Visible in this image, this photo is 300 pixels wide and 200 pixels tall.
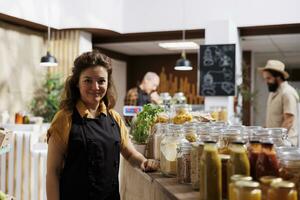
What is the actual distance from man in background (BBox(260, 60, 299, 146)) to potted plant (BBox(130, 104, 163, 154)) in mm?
2410

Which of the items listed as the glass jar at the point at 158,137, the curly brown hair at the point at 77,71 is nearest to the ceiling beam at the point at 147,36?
the glass jar at the point at 158,137

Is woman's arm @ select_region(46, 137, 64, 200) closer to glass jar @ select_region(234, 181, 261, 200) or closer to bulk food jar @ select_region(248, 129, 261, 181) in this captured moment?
bulk food jar @ select_region(248, 129, 261, 181)

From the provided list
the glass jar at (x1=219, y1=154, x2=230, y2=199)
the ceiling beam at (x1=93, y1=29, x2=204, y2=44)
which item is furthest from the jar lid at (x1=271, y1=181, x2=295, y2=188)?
the ceiling beam at (x1=93, y1=29, x2=204, y2=44)

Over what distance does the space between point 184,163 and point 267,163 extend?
0.50 meters

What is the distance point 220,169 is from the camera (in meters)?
1.28

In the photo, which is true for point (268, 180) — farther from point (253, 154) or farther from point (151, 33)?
point (151, 33)

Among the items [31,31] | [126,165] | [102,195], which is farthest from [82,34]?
[102,195]

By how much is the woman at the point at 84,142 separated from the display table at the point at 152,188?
0.12 m

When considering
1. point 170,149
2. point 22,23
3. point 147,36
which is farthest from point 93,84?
point 147,36

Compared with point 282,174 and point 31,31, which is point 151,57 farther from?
point 282,174

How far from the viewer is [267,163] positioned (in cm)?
121

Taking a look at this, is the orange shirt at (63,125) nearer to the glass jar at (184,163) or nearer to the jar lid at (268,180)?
the glass jar at (184,163)

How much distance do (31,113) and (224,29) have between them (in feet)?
12.4

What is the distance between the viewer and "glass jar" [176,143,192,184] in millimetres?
1641
